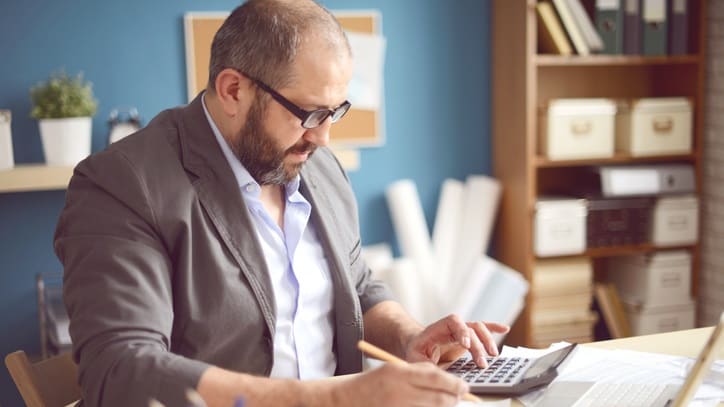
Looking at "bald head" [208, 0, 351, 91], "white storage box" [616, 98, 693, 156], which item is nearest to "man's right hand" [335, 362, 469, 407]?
"bald head" [208, 0, 351, 91]

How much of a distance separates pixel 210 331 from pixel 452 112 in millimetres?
2198

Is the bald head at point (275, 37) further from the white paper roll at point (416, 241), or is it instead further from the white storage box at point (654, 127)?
the white storage box at point (654, 127)

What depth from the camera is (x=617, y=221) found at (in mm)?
3402

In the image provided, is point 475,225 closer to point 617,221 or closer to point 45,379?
point 617,221

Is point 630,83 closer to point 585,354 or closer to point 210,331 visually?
point 585,354

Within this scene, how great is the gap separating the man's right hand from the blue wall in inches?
84.9

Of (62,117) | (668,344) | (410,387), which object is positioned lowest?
(668,344)

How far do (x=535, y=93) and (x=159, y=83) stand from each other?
59.4 inches

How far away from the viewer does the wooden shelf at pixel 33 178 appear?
2.73m

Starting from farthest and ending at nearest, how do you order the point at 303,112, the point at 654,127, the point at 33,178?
the point at 654,127 < the point at 33,178 < the point at 303,112

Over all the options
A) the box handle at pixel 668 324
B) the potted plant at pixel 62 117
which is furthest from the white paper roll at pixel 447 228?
the potted plant at pixel 62 117

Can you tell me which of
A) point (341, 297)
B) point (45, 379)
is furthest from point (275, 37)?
point (45, 379)

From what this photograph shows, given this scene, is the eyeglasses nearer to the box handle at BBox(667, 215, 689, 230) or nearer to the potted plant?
the potted plant

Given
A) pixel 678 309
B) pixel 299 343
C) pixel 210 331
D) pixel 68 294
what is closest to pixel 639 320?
pixel 678 309
